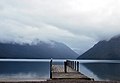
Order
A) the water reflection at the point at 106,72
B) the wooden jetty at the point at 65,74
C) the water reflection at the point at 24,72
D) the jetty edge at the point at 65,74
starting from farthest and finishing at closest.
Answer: the water reflection at the point at 106,72 < the water reflection at the point at 24,72 < the wooden jetty at the point at 65,74 < the jetty edge at the point at 65,74

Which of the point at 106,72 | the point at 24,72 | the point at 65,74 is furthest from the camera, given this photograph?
the point at 106,72

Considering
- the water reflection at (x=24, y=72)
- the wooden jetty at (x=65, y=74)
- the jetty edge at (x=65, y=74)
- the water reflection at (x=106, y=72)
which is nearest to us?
the jetty edge at (x=65, y=74)

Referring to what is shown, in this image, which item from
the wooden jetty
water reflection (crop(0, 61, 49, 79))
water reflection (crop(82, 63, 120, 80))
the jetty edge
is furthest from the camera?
water reflection (crop(82, 63, 120, 80))

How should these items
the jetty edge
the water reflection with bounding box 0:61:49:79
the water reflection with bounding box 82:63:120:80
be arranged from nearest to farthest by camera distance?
the jetty edge, the water reflection with bounding box 0:61:49:79, the water reflection with bounding box 82:63:120:80

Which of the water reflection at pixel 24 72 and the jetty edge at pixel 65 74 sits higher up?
the jetty edge at pixel 65 74

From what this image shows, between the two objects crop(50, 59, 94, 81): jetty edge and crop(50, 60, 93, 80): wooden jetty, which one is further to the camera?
crop(50, 60, 93, 80): wooden jetty

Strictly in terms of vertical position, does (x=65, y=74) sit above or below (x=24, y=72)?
above

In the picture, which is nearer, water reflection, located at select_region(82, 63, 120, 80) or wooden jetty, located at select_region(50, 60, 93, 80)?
wooden jetty, located at select_region(50, 60, 93, 80)

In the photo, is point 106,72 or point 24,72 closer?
point 24,72

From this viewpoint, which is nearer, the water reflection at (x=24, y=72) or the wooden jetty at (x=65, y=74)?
the wooden jetty at (x=65, y=74)

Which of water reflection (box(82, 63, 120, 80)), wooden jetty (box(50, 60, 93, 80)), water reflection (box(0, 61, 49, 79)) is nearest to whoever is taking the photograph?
wooden jetty (box(50, 60, 93, 80))

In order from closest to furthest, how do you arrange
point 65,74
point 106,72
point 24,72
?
point 65,74 < point 24,72 < point 106,72

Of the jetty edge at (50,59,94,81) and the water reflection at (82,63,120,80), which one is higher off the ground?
the jetty edge at (50,59,94,81)

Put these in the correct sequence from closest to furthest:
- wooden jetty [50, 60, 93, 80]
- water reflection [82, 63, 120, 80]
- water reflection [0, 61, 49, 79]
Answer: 1. wooden jetty [50, 60, 93, 80]
2. water reflection [0, 61, 49, 79]
3. water reflection [82, 63, 120, 80]
